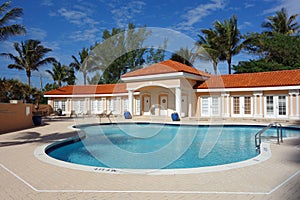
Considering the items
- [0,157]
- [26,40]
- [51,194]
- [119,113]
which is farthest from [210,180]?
[26,40]

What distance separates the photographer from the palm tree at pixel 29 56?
29531 millimetres

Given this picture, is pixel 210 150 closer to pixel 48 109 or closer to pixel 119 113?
pixel 119 113

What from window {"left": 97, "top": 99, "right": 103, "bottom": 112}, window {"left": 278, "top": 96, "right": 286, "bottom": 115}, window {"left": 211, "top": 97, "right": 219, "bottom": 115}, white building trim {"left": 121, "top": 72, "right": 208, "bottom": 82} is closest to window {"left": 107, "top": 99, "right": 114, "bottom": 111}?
window {"left": 97, "top": 99, "right": 103, "bottom": 112}

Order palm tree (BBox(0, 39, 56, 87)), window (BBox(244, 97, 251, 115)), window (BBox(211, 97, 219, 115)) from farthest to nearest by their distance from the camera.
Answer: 1. palm tree (BBox(0, 39, 56, 87))
2. window (BBox(211, 97, 219, 115))
3. window (BBox(244, 97, 251, 115))

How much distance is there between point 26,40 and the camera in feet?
101

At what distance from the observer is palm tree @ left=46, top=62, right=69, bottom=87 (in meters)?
38.4

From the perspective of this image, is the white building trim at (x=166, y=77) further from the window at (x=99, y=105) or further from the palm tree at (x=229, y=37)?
the palm tree at (x=229, y=37)

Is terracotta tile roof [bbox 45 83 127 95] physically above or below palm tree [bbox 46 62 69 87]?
below

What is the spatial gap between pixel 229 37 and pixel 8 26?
2348cm

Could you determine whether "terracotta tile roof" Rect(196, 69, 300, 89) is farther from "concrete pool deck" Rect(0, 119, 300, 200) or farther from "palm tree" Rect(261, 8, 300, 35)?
"palm tree" Rect(261, 8, 300, 35)

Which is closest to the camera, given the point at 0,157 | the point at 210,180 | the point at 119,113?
the point at 210,180

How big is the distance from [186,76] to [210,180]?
1543 cm

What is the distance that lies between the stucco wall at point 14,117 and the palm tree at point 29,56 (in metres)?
15.8

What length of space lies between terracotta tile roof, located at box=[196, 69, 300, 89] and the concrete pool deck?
13.6 metres
